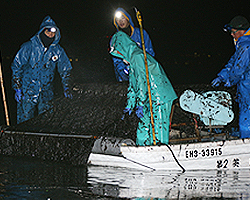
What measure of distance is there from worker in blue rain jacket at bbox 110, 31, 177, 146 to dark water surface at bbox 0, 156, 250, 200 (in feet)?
1.29

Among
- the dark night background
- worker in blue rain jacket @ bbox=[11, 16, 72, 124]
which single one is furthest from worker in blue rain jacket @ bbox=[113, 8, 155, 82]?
the dark night background

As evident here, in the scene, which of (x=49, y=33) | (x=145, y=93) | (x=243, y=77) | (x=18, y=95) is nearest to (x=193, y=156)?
(x=145, y=93)

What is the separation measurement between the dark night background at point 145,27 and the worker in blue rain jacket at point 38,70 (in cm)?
288

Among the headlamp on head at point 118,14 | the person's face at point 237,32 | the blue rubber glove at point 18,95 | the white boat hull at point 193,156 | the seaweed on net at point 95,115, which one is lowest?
the white boat hull at point 193,156

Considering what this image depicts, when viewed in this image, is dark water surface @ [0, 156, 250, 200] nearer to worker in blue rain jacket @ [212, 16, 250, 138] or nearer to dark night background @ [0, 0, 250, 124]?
worker in blue rain jacket @ [212, 16, 250, 138]

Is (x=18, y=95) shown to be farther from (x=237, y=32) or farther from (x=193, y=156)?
(x=237, y=32)

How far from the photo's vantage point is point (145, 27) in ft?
34.3

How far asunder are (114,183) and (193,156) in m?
0.82

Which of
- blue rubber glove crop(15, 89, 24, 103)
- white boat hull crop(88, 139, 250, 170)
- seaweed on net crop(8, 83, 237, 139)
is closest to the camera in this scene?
white boat hull crop(88, 139, 250, 170)

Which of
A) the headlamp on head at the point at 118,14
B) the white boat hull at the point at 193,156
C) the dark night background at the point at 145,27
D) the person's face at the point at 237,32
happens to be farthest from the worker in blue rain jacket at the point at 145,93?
the dark night background at the point at 145,27

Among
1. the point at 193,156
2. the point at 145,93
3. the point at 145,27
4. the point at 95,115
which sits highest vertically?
the point at 145,27

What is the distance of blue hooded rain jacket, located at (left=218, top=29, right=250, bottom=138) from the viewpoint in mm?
4070

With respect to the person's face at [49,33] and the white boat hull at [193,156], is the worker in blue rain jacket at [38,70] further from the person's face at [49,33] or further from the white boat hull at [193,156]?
the white boat hull at [193,156]

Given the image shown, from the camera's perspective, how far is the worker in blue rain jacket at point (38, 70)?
5.74 meters
